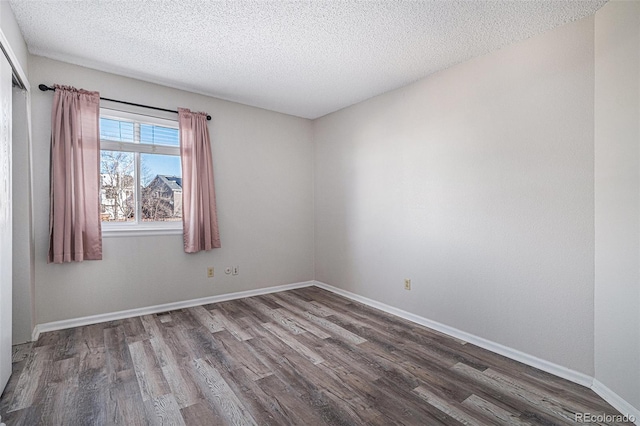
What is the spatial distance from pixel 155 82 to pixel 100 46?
0.76 m

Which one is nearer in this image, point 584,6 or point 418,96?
point 584,6

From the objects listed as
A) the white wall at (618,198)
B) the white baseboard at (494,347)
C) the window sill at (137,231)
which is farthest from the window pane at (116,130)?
the white wall at (618,198)

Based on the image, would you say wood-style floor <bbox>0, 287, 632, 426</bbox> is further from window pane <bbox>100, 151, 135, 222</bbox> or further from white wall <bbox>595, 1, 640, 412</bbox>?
window pane <bbox>100, 151, 135, 222</bbox>

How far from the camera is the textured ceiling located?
2.09 m

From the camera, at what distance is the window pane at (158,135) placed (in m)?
3.42

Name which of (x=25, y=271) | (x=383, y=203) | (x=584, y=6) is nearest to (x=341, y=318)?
(x=383, y=203)

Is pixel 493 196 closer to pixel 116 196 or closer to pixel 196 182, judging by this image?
pixel 196 182

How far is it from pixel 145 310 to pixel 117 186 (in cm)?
141

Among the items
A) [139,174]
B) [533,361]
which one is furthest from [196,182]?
[533,361]

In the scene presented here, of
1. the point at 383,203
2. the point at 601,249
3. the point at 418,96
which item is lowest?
the point at 601,249

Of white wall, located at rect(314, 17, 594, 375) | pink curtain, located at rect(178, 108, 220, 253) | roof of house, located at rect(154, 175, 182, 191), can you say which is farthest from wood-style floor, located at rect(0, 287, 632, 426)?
roof of house, located at rect(154, 175, 182, 191)

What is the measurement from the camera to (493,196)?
8.45ft

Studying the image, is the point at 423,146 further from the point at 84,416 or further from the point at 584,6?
the point at 84,416

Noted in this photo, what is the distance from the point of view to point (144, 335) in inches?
111
